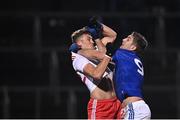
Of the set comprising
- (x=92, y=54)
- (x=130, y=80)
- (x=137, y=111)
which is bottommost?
(x=137, y=111)

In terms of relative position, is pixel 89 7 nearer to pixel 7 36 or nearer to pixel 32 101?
pixel 7 36

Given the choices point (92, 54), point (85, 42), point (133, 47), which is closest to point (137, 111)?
point (133, 47)

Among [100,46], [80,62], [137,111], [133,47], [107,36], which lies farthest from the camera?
[107,36]

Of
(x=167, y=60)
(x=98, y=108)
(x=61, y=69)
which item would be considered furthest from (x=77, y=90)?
(x=98, y=108)

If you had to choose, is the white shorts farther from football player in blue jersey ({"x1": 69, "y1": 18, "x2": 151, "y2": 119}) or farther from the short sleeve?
the short sleeve

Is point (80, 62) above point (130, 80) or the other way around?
above

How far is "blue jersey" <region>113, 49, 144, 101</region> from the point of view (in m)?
6.20

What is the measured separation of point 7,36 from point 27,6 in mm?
660

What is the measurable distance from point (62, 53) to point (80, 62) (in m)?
4.08

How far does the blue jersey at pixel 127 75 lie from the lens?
6.20 meters

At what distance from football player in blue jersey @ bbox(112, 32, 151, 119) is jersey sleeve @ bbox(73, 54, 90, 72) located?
0.29 metres

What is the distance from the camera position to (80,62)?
21.4 ft

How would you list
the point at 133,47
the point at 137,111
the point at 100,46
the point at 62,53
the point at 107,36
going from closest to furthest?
the point at 137,111, the point at 133,47, the point at 100,46, the point at 107,36, the point at 62,53

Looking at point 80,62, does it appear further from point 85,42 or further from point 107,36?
point 107,36
